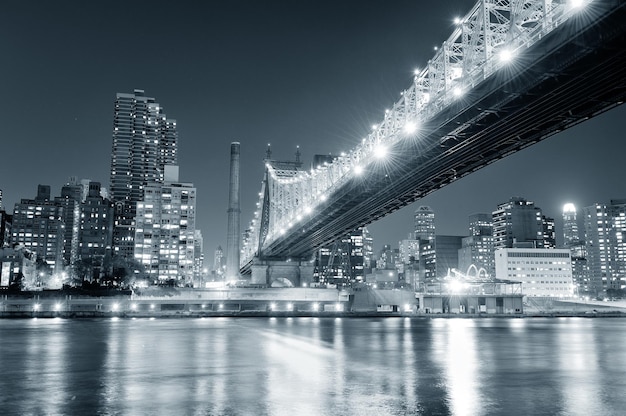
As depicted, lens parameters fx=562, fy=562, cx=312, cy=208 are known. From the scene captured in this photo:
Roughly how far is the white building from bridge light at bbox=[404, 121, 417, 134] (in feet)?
506

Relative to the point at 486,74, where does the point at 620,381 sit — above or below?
below

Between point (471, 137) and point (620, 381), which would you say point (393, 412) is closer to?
point (620, 381)

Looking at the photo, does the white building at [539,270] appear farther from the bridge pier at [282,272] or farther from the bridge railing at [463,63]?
the bridge railing at [463,63]

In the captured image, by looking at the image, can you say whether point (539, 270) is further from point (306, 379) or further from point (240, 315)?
point (306, 379)

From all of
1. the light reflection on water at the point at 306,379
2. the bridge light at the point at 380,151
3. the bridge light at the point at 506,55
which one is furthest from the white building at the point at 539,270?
the bridge light at the point at 506,55

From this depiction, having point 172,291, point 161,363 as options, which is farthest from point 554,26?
point 172,291

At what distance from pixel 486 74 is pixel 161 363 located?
1008 inches

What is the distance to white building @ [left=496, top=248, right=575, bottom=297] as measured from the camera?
7510 inches

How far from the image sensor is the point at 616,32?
25828mm

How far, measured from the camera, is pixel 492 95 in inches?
1421

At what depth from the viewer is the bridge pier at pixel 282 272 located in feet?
398

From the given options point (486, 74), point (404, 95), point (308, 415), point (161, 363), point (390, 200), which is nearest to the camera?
point (308, 415)

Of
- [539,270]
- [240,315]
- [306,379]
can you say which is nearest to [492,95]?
[306,379]

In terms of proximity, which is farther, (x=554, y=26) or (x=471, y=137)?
(x=471, y=137)
